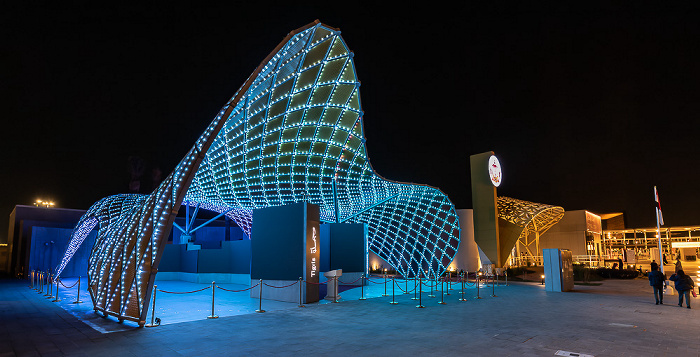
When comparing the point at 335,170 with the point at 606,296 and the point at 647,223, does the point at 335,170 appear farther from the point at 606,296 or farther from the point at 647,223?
the point at 647,223

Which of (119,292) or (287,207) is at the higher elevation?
(287,207)

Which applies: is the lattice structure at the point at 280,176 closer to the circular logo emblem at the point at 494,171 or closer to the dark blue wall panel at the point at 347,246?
the dark blue wall panel at the point at 347,246

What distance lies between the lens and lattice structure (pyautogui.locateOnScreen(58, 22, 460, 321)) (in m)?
13.8

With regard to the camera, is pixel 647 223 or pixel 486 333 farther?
pixel 647 223

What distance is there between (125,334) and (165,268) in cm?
2886

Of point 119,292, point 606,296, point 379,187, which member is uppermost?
point 379,187

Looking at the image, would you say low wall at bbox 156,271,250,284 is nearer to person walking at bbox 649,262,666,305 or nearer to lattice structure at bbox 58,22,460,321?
lattice structure at bbox 58,22,460,321

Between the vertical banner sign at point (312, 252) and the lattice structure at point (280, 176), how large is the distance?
5614mm

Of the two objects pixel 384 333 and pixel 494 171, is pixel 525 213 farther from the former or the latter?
pixel 384 333

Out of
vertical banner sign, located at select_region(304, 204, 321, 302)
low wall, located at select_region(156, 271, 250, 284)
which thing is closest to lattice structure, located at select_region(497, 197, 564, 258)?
low wall, located at select_region(156, 271, 250, 284)

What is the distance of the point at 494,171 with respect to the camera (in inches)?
1772

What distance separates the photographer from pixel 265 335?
438 inches

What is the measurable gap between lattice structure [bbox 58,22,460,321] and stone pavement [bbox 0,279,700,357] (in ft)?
7.38

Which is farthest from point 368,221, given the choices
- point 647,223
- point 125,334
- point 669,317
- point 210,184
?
point 647,223
